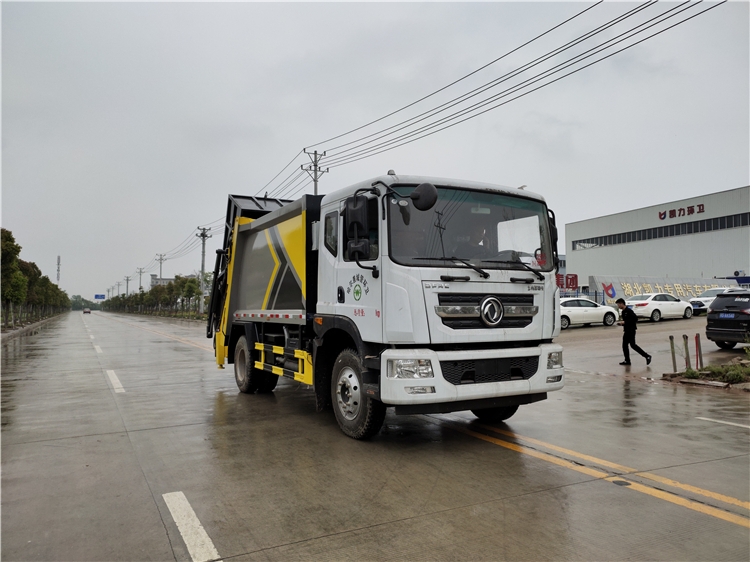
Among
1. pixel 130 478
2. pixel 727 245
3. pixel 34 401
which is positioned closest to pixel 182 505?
pixel 130 478

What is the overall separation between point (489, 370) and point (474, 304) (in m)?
0.73

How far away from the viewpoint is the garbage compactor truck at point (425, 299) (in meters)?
5.52

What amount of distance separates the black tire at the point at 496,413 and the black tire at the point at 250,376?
3875mm

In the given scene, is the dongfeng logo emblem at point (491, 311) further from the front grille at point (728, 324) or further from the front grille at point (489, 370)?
the front grille at point (728, 324)

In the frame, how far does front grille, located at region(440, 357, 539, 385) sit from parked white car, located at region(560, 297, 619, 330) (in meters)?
20.9

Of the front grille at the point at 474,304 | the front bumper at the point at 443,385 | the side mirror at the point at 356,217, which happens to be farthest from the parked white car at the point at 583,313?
the side mirror at the point at 356,217

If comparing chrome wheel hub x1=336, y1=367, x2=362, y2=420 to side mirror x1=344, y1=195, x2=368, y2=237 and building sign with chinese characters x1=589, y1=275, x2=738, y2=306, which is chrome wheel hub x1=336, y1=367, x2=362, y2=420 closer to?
side mirror x1=344, y1=195, x2=368, y2=237

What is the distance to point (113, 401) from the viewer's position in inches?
355

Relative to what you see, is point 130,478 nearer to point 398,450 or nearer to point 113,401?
point 398,450

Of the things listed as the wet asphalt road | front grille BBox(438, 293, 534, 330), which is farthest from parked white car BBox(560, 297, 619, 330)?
front grille BBox(438, 293, 534, 330)

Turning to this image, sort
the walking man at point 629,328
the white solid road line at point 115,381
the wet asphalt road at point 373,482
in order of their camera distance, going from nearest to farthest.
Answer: the wet asphalt road at point 373,482, the white solid road line at point 115,381, the walking man at point 629,328

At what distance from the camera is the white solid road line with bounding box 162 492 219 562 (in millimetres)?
3454

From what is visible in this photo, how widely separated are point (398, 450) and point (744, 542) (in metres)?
3.14

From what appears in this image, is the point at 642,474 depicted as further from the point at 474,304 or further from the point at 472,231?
the point at 472,231
